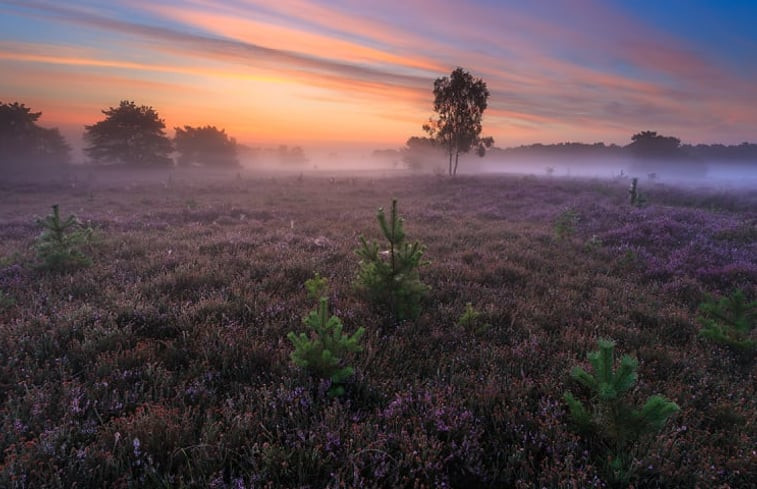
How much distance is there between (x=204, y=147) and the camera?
83.0 m

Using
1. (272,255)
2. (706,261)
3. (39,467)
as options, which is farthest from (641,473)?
(706,261)

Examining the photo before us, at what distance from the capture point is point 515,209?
1878cm

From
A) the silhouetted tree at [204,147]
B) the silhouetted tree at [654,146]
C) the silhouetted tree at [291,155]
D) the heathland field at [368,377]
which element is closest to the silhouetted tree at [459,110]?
the heathland field at [368,377]

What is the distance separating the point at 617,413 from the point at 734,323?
3511 mm

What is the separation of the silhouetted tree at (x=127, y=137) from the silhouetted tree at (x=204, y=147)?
2072 centimetres

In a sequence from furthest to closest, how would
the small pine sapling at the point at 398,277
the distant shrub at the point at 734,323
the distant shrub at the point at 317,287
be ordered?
the distant shrub at the point at 317,287
the small pine sapling at the point at 398,277
the distant shrub at the point at 734,323

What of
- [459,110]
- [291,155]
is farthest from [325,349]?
[291,155]

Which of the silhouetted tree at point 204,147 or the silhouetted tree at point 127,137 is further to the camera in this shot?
the silhouetted tree at point 204,147

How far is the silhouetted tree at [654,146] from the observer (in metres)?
96.0

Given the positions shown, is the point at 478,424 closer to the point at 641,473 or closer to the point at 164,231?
the point at 641,473

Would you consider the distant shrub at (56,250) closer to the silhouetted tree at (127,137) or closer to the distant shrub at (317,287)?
the distant shrub at (317,287)

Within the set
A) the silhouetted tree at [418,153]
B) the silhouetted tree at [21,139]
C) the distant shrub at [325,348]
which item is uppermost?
the silhouetted tree at [418,153]

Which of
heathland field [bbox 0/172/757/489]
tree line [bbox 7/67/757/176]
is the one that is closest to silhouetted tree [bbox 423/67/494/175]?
tree line [bbox 7/67/757/176]

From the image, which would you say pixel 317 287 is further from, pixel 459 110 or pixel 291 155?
pixel 291 155
